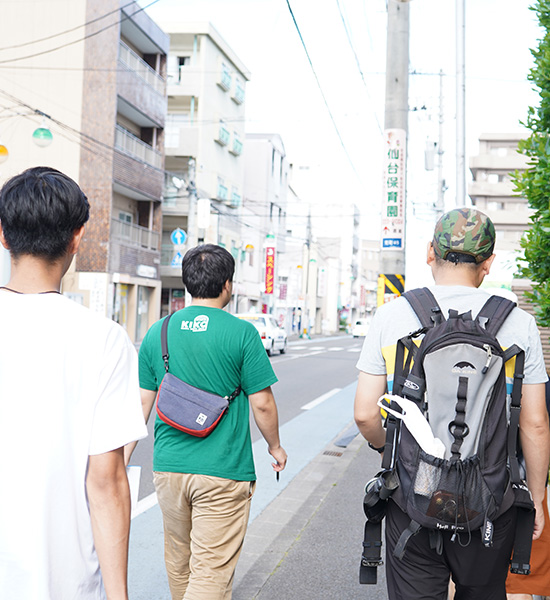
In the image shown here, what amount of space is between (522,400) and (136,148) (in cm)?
2824

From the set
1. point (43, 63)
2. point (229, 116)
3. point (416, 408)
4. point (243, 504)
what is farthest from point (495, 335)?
point (229, 116)

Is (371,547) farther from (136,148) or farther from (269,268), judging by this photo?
(269,268)

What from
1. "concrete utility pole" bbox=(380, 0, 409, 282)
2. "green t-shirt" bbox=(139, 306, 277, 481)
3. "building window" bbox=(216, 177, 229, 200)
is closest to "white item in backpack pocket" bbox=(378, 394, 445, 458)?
"green t-shirt" bbox=(139, 306, 277, 481)

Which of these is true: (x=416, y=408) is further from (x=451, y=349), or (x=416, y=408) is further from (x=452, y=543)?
(x=452, y=543)

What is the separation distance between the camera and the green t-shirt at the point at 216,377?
2936 mm

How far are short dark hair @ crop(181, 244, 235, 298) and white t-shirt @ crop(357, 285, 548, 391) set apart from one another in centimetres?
94

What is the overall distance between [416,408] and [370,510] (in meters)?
0.45

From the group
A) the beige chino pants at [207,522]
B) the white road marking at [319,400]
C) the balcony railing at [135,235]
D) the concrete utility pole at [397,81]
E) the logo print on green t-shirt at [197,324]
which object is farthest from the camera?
the balcony railing at [135,235]

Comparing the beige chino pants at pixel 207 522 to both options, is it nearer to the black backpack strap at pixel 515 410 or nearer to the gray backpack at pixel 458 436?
the gray backpack at pixel 458 436

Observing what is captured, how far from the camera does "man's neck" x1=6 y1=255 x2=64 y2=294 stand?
1.62 metres

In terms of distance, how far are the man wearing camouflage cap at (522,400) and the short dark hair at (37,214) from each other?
1164 millimetres

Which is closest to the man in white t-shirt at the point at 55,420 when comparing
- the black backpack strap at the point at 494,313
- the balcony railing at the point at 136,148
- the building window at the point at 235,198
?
the black backpack strap at the point at 494,313

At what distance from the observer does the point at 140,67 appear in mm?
28766

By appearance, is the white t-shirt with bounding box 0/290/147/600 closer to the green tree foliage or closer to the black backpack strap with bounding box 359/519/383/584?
the black backpack strap with bounding box 359/519/383/584
